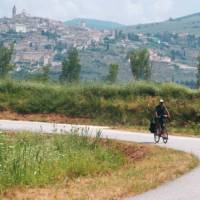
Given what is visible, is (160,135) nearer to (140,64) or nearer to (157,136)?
(157,136)

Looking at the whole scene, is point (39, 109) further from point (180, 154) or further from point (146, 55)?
point (146, 55)

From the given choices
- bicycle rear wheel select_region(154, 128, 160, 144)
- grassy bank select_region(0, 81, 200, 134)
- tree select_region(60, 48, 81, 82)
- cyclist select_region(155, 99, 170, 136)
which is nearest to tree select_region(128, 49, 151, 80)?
tree select_region(60, 48, 81, 82)

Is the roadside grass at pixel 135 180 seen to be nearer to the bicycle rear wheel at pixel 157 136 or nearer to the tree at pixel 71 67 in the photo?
the bicycle rear wheel at pixel 157 136

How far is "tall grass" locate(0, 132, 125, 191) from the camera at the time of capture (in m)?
14.6

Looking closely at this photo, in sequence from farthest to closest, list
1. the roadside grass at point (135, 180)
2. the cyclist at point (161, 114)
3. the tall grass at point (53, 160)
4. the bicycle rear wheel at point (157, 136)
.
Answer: the cyclist at point (161, 114), the bicycle rear wheel at point (157, 136), the tall grass at point (53, 160), the roadside grass at point (135, 180)

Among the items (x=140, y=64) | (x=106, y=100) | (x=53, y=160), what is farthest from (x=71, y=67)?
(x=53, y=160)

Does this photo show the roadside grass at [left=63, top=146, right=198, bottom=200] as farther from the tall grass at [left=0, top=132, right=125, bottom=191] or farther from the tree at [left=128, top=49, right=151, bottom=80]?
the tree at [left=128, top=49, right=151, bottom=80]

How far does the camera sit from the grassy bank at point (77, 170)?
13.4m

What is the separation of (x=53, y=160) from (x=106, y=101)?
27.8 m

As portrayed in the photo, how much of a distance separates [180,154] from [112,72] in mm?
97792

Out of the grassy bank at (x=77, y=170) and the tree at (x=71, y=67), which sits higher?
the grassy bank at (x=77, y=170)

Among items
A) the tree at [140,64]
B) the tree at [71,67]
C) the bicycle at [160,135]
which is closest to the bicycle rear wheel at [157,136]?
the bicycle at [160,135]

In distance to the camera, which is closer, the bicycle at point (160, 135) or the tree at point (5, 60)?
the bicycle at point (160, 135)

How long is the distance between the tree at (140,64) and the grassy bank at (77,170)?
10666 cm
